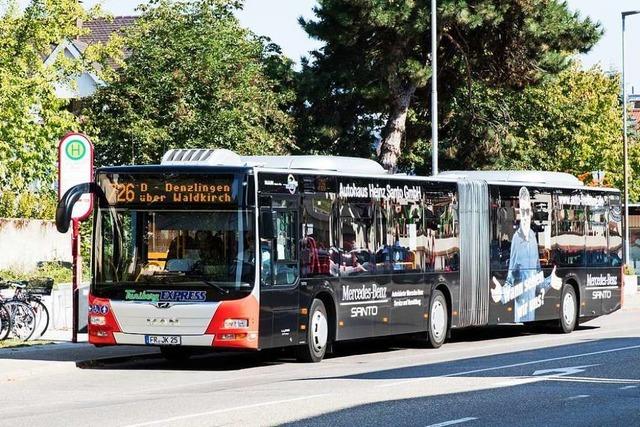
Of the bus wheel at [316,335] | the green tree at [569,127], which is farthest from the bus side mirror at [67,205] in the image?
the green tree at [569,127]

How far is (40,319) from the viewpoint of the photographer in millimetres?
25547

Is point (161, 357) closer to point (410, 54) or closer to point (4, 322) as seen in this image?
point (4, 322)

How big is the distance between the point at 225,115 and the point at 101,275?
16.7m

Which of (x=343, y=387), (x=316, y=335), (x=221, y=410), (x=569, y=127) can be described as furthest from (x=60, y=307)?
(x=569, y=127)

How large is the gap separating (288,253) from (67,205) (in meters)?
3.23

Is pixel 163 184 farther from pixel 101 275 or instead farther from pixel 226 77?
pixel 226 77

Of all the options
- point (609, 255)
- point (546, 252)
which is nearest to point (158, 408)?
point (546, 252)

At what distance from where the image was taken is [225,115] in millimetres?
37562

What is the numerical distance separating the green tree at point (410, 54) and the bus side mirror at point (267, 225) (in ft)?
76.2

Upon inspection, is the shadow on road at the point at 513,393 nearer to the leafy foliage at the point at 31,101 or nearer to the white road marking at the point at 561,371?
the white road marking at the point at 561,371

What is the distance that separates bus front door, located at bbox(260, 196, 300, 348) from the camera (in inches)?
825

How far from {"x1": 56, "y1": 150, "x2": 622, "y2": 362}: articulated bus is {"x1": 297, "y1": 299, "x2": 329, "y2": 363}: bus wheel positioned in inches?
1.0

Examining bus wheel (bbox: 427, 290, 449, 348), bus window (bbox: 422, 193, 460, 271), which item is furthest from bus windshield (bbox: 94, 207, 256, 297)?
bus wheel (bbox: 427, 290, 449, 348)

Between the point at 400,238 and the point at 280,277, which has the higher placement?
the point at 400,238
